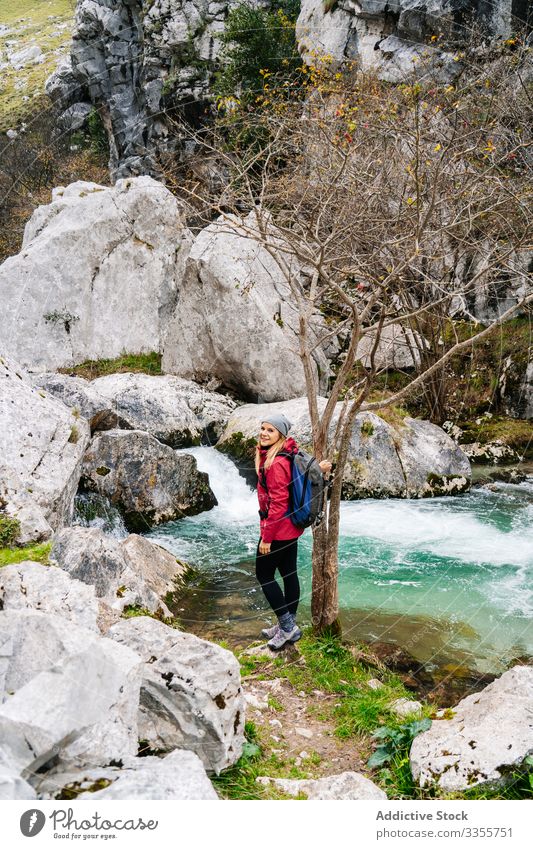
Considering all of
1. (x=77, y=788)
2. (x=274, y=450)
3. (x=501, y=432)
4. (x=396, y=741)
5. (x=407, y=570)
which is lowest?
(x=501, y=432)

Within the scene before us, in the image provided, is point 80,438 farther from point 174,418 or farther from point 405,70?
point 405,70

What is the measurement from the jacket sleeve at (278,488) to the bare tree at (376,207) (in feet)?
2.60

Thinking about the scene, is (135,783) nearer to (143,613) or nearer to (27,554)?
(27,554)

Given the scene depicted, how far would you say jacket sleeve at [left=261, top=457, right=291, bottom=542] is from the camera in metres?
4.58

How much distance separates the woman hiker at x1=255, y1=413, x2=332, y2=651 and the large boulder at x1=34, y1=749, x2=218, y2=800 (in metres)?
2.08

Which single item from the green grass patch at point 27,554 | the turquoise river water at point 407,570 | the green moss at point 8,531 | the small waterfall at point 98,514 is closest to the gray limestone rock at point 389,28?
the turquoise river water at point 407,570

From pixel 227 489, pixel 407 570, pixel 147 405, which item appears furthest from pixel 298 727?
pixel 147 405

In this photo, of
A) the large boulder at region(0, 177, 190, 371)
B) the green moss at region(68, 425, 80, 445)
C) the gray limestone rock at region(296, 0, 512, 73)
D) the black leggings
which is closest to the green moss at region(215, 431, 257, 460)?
the green moss at region(68, 425, 80, 445)

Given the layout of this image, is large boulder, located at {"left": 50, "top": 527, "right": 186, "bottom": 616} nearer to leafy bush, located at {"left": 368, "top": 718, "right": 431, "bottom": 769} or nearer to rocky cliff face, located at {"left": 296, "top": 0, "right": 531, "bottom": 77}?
leafy bush, located at {"left": 368, "top": 718, "right": 431, "bottom": 769}

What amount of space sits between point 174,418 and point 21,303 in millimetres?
6472

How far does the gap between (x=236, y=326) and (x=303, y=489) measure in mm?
9778

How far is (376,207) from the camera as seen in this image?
24.9 ft

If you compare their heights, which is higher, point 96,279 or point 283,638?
point 96,279
